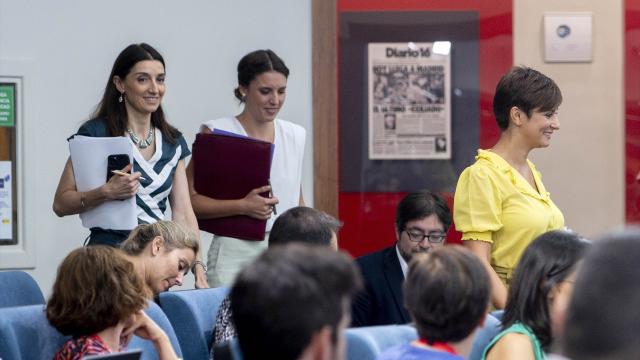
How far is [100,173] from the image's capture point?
4273mm

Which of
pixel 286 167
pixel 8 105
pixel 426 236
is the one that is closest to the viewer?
pixel 426 236

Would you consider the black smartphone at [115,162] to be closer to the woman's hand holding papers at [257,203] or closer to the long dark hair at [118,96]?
the long dark hair at [118,96]

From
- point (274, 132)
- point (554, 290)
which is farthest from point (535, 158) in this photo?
point (554, 290)

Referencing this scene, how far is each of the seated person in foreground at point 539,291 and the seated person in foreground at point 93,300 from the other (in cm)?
93

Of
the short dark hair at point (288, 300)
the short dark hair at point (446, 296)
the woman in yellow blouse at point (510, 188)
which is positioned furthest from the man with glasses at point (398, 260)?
the short dark hair at point (288, 300)

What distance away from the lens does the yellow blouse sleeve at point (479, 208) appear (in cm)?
402

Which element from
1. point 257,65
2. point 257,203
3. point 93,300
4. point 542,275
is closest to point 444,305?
point 542,275

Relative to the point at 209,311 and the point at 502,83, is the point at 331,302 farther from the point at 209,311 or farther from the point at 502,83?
the point at 502,83

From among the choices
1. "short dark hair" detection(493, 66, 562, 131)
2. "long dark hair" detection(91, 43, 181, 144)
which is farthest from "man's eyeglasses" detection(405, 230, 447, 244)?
"long dark hair" detection(91, 43, 181, 144)

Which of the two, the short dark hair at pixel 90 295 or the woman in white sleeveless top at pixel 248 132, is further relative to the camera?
the woman in white sleeveless top at pixel 248 132

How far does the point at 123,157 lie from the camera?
13.9 feet

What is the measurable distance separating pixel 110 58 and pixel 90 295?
269 cm

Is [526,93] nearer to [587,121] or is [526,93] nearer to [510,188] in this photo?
[510,188]

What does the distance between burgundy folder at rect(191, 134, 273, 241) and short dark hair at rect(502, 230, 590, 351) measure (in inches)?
69.9
